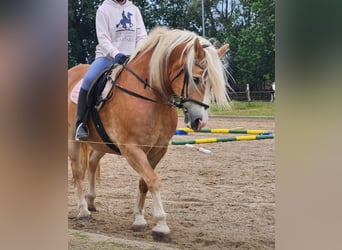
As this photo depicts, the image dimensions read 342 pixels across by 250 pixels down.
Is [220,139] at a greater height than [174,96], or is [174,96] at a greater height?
A: [174,96]

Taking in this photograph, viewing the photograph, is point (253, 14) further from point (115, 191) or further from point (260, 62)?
point (115, 191)

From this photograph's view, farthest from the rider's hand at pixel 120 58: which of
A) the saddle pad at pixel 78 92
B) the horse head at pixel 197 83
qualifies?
the horse head at pixel 197 83

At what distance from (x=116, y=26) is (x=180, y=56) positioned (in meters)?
0.33

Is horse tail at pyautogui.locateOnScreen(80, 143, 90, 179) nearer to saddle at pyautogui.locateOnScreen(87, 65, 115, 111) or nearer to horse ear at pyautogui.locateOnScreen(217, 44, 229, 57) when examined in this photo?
saddle at pyautogui.locateOnScreen(87, 65, 115, 111)

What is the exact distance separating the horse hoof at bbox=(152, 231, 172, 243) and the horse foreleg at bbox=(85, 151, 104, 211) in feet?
1.25

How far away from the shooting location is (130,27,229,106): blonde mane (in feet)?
7.53

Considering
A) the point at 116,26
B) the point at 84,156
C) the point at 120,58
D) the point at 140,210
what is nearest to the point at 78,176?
the point at 84,156

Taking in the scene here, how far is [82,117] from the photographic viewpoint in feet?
9.53

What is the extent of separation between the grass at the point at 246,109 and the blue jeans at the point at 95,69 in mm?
674

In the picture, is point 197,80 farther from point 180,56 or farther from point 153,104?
point 153,104
